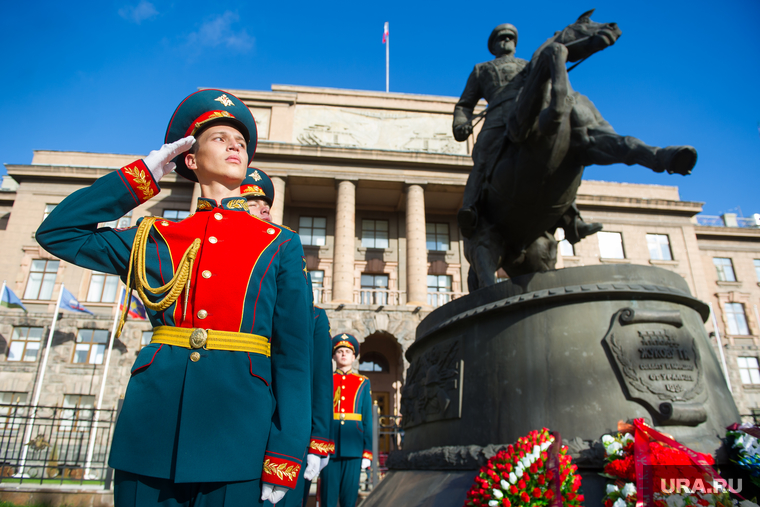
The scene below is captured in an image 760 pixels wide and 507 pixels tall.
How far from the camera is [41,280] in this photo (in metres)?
29.5

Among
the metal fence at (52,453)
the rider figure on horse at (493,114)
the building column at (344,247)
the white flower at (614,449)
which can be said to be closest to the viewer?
the white flower at (614,449)

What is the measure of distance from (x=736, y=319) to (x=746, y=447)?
1502 inches

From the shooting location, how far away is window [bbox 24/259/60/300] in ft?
95.8

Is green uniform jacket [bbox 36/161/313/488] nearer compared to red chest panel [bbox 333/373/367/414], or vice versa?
A: green uniform jacket [bbox 36/161/313/488]

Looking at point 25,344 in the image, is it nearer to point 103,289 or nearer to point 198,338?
point 103,289

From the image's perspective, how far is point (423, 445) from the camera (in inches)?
164

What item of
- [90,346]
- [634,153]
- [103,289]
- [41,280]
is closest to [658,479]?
[634,153]

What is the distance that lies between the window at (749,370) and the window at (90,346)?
126 ft

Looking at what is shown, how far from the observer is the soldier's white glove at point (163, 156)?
6.49ft

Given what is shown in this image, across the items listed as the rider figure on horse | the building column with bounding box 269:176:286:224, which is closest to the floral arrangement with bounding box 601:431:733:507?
the rider figure on horse

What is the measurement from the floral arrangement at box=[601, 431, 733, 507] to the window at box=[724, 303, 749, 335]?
37193 millimetres

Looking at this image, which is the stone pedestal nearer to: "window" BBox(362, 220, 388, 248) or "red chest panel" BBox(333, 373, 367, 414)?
"red chest panel" BBox(333, 373, 367, 414)

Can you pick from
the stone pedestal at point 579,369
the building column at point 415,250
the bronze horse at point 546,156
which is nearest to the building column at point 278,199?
the building column at point 415,250

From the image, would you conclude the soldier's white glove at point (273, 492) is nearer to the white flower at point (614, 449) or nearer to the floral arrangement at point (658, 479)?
the floral arrangement at point (658, 479)
